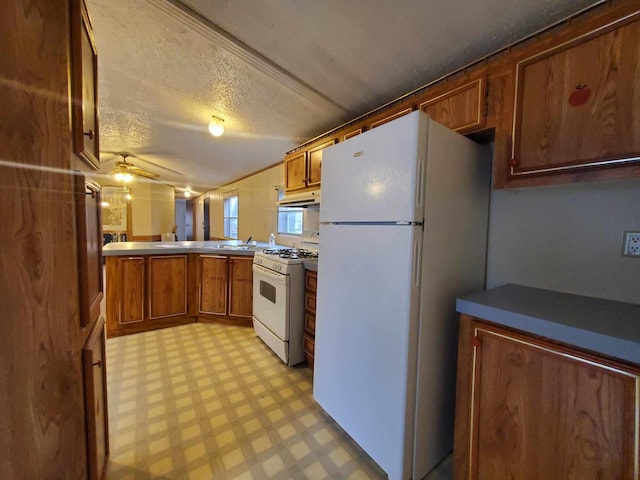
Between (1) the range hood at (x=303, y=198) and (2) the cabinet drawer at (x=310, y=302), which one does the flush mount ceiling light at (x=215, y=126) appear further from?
(2) the cabinet drawer at (x=310, y=302)

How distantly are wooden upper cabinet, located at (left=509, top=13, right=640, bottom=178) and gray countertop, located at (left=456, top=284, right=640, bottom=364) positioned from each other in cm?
59

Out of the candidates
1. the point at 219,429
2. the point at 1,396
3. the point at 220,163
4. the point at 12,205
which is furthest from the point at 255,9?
the point at 220,163

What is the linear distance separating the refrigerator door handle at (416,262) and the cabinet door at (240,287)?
88.8 inches

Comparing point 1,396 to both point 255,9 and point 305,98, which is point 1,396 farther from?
point 305,98

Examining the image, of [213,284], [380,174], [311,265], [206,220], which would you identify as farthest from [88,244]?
[206,220]

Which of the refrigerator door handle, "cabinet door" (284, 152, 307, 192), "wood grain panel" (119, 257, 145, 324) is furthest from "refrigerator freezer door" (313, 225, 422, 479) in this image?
"wood grain panel" (119, 257, 145, 324)

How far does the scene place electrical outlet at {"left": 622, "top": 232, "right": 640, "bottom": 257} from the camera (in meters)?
1.14

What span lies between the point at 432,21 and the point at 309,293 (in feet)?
6.30

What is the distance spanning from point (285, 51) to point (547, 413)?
218 centimetres

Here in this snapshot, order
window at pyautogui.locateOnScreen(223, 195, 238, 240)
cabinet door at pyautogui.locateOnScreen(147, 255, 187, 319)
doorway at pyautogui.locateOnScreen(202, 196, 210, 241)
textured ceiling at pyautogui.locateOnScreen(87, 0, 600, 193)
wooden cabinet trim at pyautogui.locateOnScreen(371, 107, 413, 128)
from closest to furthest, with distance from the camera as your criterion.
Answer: textured ceiling at pyautogui.locateOnScreen(87, 0, 600, 193), wooden cabinet trim at pyautogui.locateOnScreen(371, 107, 413, 128), cabinet door at pyautogui.locateOnScreen(147, 255, 187, 319), window at pyautogui.locateOnScreen(223, 195, 238, 240), doorway at pyautogui.locateOnScreen(202, 196, 210, 241)

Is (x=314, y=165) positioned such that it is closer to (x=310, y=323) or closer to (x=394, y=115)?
(x=394, y=115)

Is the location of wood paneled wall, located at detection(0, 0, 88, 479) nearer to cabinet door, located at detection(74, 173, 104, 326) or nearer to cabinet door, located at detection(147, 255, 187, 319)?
cabinet door, located at detection(74, 173, 104, 326)

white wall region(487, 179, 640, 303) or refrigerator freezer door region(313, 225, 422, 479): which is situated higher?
white wall region(487, 179, 640, 303)

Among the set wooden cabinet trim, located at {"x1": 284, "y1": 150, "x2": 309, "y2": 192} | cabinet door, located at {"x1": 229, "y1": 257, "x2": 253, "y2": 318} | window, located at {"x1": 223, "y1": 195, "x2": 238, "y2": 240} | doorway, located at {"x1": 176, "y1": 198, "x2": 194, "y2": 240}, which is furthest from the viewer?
doorway, located at {"x1": 176, "y1": 198, "x2": 194, "y2": 240}
